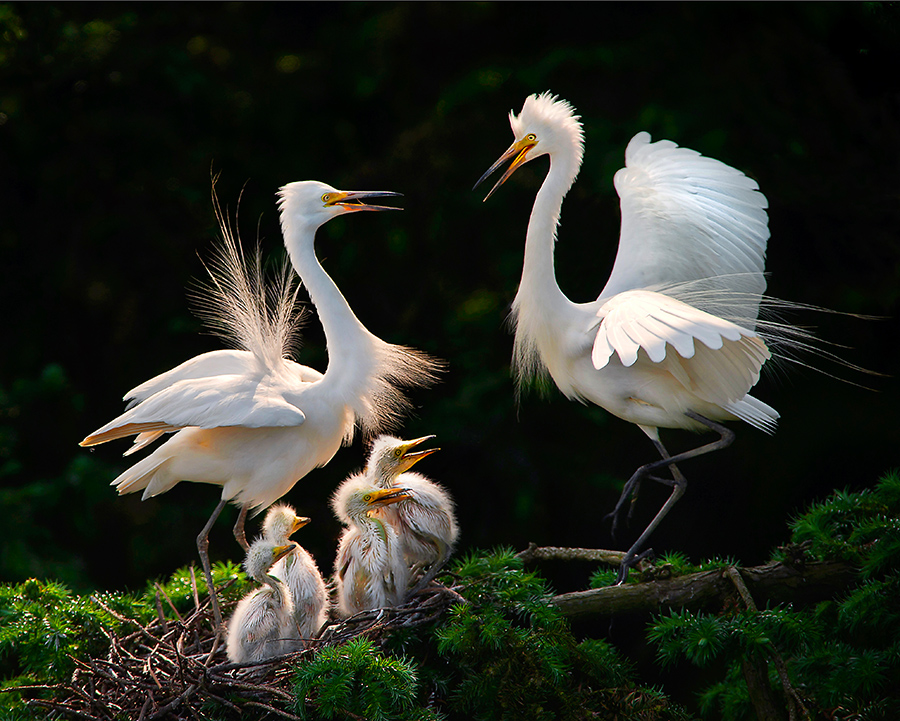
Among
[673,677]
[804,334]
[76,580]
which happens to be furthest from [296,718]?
[673,677]

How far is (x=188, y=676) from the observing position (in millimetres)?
1933

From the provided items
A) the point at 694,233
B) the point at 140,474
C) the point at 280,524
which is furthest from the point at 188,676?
the point at 694,233

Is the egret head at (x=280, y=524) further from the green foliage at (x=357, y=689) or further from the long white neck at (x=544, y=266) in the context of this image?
the long white neck at (x=544, y=266)

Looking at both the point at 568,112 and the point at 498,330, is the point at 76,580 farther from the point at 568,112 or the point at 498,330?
the point at 568,112

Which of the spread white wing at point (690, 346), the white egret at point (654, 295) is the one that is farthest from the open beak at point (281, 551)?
the spread white wing at point (690, 346)

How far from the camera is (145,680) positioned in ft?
6.61

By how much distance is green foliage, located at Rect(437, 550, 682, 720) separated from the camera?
1760 millimetres

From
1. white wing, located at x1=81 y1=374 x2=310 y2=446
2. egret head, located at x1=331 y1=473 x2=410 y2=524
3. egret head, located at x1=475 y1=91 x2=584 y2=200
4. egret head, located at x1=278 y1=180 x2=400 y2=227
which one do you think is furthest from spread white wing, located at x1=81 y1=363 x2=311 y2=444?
egret head, located at x1=475 y1=91 x2=584 y2=200

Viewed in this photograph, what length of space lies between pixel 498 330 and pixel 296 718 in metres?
2.12

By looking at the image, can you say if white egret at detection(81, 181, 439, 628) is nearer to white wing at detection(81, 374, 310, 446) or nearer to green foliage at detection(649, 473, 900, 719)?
white wing at detection(81, 374, 310, 446)

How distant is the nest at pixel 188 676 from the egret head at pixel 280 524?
0.89 feet

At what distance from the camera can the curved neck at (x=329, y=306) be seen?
7.54ft

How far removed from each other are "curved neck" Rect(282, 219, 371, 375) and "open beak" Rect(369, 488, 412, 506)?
36cm

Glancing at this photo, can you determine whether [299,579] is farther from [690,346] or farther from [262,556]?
[690,346]
